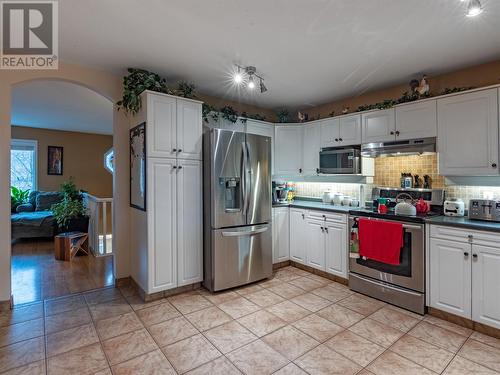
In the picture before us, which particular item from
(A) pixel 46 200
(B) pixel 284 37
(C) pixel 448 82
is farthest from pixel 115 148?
(A) pixel 46 200

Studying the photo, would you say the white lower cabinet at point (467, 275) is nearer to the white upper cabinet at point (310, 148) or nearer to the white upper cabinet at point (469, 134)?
the white upper cabinet at point (469, 134)

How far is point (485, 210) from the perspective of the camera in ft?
8.44

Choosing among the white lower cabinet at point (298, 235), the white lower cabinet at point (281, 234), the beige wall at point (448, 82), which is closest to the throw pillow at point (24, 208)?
the white lower cabinet at point (281, 234)

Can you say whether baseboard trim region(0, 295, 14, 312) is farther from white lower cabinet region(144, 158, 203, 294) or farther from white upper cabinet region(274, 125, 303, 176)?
white upper cabinet region(274, 125, 303, 176)

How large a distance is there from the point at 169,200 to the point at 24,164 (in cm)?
632

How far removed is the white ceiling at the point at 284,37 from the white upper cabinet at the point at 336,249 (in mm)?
1932

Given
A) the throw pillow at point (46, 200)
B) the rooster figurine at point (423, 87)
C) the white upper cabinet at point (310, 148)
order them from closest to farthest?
the rooster figurine at point (423, 87), the white upper cabinet at point (310, 148), the throw pillow at point (46, 200)

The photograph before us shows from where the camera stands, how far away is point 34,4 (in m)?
1.98

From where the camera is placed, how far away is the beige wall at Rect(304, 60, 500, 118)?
285 centimetres

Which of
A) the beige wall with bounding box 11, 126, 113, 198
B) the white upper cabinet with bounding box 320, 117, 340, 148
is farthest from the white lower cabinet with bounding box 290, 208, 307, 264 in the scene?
the beige wall with bounding box 11, 126, 113, 198

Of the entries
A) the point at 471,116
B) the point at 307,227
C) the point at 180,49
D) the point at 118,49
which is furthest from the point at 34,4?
the point at 471,116

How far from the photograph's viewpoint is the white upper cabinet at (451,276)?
246cm

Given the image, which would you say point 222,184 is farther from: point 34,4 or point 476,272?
point 476,272

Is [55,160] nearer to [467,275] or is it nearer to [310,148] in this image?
[310,148]
